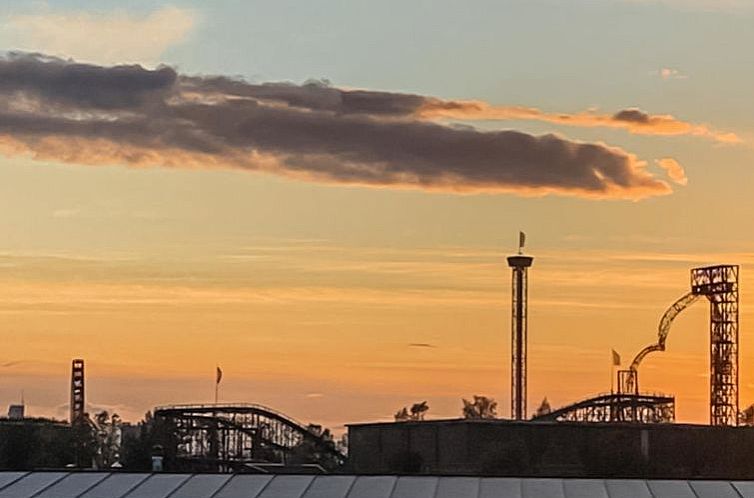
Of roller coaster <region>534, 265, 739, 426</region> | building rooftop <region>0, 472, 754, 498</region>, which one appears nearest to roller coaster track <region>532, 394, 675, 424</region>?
roller coaster <region>534, 265, 739, 426</region>

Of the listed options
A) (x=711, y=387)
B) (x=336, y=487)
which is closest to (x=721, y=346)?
(x=711, y=387)

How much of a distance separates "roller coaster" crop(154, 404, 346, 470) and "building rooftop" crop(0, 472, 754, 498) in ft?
271

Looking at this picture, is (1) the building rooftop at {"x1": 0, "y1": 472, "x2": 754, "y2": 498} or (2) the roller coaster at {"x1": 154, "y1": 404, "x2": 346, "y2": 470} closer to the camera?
(1) the building rooftop at {"x1": 0, "y1": 472, "x2": 754, "y2": 498}

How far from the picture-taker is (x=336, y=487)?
4684cm

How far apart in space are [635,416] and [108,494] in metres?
93.4

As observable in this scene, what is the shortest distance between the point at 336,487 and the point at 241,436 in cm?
8804

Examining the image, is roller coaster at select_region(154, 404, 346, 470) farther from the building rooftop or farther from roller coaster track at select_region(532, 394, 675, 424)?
the building rooftop

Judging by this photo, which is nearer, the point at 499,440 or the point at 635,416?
the point at 499,440

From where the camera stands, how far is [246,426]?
13450 cm

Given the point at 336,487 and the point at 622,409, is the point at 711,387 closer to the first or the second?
the point at 622,409

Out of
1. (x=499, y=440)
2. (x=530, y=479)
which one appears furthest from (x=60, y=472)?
(x=499, y=440)

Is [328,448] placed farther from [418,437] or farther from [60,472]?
[60,472]

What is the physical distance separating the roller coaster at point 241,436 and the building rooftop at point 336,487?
82526mm

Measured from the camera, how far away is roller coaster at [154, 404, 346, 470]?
132875 mm
